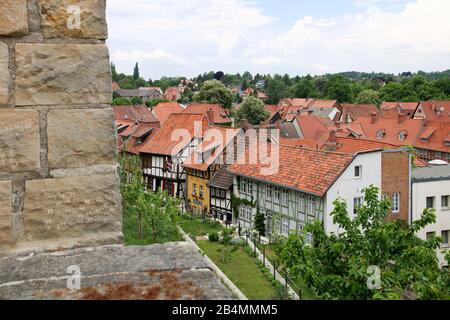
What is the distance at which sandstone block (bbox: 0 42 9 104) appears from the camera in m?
2.33

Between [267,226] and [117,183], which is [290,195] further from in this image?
[117,183]

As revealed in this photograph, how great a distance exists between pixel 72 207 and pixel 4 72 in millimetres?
661

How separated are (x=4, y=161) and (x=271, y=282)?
16.2m

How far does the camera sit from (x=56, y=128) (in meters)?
2.41

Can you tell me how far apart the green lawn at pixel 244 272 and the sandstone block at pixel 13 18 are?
44.0 ft

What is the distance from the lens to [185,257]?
7.40ft

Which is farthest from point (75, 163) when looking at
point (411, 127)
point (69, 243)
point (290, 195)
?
point (411, 127)

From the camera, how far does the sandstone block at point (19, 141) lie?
7.64 feet

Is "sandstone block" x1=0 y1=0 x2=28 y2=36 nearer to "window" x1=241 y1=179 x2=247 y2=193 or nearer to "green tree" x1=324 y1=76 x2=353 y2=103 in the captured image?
"window" x1=241 y1=179 x2=247 y2=193

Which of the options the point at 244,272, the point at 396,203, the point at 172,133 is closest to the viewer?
the point at 244,272

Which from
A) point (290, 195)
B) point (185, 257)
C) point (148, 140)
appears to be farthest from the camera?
point (148, 140)

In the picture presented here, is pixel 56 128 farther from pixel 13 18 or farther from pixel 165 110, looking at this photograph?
pixel 165 110

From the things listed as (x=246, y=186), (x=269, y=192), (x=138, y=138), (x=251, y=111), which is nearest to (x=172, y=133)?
(x=138, y=138)

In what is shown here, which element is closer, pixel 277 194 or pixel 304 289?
pixel 304 289
